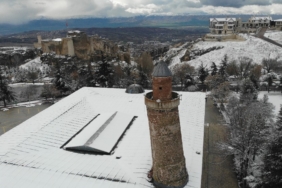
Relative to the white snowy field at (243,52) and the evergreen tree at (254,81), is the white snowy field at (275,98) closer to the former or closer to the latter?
the evergreen tree at (254,81)

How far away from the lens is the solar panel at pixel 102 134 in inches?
632

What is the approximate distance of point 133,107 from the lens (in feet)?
79.9

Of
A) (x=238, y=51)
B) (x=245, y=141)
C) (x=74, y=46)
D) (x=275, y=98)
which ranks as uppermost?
(x=74, y=46)

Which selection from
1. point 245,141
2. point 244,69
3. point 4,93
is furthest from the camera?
point 244,69

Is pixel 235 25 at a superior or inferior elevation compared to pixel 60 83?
superior

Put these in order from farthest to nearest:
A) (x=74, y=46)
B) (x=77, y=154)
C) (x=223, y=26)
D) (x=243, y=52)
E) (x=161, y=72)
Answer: (x=223, y=26) → (x=74, y=46) → (x=243, y=52) → (x=77, y=154) → (x=161, y=72)

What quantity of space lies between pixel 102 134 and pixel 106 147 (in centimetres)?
166

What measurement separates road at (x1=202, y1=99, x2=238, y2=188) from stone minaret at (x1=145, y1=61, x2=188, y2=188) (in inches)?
292

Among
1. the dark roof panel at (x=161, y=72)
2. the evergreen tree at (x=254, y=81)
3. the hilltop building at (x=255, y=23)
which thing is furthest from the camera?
the hilltop building at (x=255, y=23)

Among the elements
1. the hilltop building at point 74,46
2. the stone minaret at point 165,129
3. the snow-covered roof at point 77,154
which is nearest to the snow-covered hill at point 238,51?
the hilltop building at point 74,46

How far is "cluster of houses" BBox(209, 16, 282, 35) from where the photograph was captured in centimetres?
9412

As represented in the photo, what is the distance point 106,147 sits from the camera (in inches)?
638

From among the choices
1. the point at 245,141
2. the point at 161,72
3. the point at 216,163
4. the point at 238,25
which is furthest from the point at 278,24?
the point at 161,72

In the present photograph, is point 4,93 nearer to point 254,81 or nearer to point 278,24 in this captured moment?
point 254,81
